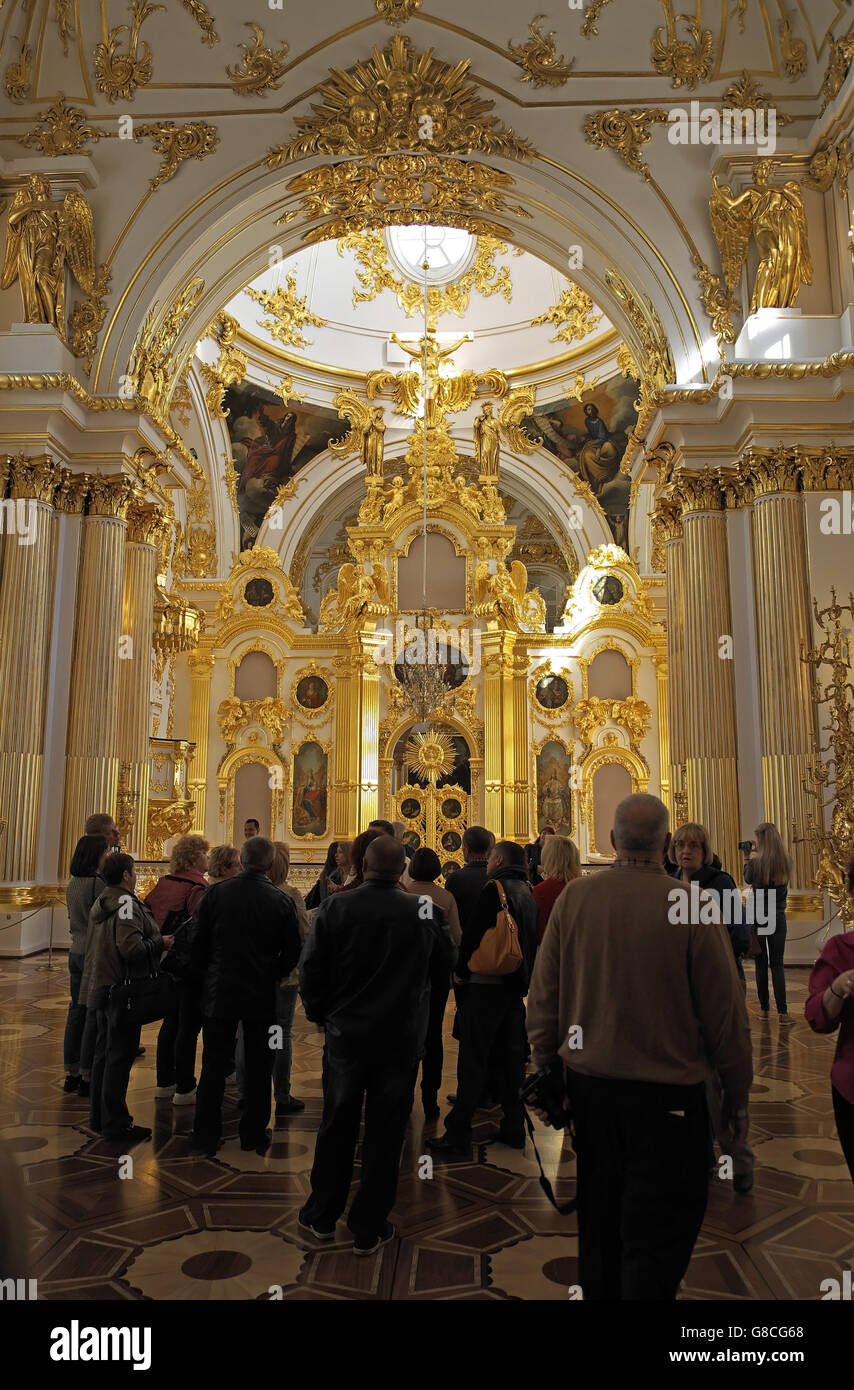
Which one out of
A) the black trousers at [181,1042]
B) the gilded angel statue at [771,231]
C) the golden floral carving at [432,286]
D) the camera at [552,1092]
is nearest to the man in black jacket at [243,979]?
the black trousers at [181,1042]

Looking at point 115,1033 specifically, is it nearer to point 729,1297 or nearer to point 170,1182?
point 170,1182

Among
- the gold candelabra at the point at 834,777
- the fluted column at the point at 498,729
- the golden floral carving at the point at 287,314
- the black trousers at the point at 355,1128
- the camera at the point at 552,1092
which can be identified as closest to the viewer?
the camera at the point at 552,1092

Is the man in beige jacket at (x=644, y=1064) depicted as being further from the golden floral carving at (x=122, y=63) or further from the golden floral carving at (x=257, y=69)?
the golden floral carving at (x=122, y=63)

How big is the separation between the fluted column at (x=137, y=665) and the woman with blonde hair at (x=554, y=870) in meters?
8.29

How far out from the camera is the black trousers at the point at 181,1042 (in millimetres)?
5200

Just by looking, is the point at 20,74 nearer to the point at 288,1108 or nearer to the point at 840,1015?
the point at 288,1108

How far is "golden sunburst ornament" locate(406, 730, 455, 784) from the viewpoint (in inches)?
782

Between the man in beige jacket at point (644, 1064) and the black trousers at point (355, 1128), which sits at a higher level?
the man in beige jacket at point (644, 1064)

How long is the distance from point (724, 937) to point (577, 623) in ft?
57.7

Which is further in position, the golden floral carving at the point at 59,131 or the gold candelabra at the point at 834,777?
the golden floral carving at the point at 59,131

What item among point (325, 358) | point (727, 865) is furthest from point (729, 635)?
point (325, 358)

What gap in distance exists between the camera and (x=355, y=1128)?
3826mm

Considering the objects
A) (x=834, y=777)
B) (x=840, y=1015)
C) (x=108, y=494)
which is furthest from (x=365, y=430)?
(x=840, y=1015)

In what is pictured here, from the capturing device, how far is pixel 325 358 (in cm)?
2261
